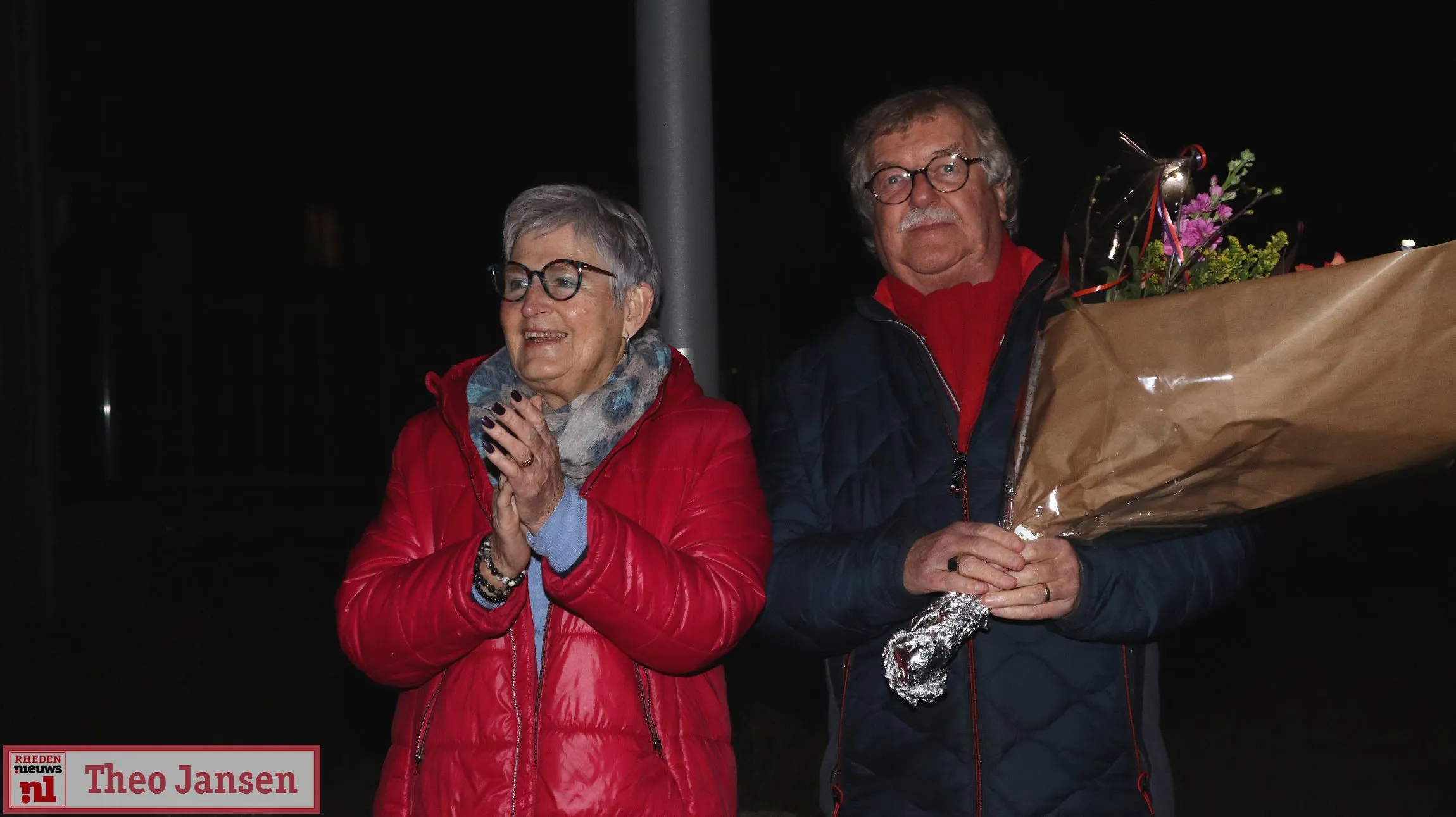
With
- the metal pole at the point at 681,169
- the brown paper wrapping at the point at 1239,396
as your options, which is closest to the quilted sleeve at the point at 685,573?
the brown paper wrapping at the point at 1239,396

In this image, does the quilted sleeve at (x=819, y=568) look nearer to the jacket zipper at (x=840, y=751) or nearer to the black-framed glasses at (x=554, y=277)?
the jacket zipper at (x=840, y=751)

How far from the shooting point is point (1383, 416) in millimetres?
2104

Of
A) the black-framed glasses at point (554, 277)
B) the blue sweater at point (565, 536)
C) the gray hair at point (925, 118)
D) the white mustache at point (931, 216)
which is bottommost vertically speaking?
the blue sweater at point (565, 536)

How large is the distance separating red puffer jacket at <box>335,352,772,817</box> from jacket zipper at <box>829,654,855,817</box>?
0.22 meters

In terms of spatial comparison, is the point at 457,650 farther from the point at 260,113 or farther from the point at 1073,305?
the point at 260,113

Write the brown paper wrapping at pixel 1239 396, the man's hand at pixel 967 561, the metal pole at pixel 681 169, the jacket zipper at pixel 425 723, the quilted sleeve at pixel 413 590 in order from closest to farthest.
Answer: the brown paper wrapping at pixel 1239 396 → the man's hand at pixel 967 561 → the quilted sleeve at pixel 413 590 → the jacket zipper at pixel 425 723 → the metal pole at pixel 681 169

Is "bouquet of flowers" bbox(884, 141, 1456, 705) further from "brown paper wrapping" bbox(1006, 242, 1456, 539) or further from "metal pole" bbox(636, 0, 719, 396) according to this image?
"metal pole" bbox(636, 0, 719, 396)

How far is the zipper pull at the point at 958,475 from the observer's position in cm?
252

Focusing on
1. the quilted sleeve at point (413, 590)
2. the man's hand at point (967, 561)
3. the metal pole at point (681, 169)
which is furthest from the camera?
the metal pole at point (681, 169)

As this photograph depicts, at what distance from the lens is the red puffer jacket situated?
7.70 ft

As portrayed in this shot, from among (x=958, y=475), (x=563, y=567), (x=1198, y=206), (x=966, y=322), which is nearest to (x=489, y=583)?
(x=563, y=567)

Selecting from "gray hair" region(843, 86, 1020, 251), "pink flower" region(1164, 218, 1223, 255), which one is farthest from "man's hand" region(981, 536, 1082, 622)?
"gray hair" region(843, 86, 1020, 251)

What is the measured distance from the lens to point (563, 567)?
2.27 meters

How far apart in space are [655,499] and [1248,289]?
1201mm
